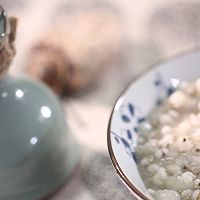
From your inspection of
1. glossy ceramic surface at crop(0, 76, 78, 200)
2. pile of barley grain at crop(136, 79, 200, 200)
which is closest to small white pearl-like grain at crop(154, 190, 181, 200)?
pile of barley grain at crop(136, 79, 200, 200)

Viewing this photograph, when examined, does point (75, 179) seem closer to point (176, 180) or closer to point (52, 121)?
point (52, 121)

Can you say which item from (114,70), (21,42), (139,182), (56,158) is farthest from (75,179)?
(21,42)

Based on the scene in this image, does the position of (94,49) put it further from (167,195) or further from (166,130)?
(167,195)

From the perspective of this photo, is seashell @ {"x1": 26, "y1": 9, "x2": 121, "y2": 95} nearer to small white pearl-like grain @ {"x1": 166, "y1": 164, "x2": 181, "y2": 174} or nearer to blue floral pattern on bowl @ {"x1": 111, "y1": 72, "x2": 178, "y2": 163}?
blue floral pattern on bowl @ {"x1": 111, "y1": 72, "x2": 178, "y2": 163}

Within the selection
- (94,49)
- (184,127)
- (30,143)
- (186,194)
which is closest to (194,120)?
(184,127)

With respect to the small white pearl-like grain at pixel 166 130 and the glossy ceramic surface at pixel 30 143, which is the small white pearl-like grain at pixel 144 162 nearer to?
the small white pearl-like grain at pixel 166 130

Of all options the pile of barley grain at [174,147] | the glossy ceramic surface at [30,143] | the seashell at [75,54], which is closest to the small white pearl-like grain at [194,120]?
the pile of barley grain at [174,147]
